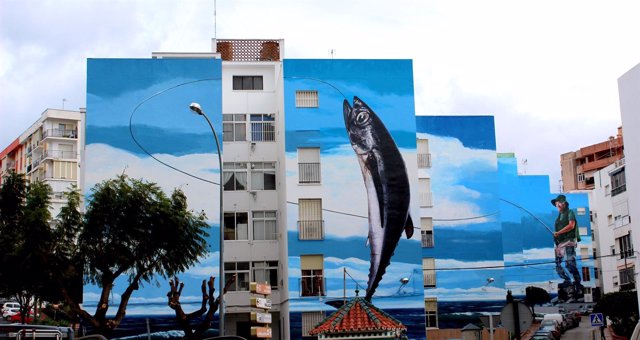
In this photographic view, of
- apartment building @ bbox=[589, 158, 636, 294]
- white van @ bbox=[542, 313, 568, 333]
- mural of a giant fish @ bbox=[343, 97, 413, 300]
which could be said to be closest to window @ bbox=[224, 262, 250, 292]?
mural of a giant fish @ bbox=[343, 97, 413, 300]

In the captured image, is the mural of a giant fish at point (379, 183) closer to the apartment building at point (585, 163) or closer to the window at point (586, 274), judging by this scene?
the window at point (586, 274)

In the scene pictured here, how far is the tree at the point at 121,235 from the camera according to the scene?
140 ft

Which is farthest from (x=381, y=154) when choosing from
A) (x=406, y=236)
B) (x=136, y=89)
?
(x=136, y=89)

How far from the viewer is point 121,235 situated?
1689 inches

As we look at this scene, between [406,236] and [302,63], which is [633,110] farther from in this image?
[302,63]

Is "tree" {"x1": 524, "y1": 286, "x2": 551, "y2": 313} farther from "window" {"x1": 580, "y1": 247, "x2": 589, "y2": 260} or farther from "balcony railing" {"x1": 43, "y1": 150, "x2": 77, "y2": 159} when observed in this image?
"balcony railing" {"x1": 43, "y1": 150, "x2": 77, "y2": 159}

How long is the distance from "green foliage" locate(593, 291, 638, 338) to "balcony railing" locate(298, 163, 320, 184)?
812 inches

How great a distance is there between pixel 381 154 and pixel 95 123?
14.9 m

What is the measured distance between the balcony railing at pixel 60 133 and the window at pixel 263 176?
5054 cm

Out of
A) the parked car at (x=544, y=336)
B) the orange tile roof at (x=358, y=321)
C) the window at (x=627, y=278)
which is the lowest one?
the parked car at (x=544, y=336)

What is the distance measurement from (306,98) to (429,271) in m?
16.8

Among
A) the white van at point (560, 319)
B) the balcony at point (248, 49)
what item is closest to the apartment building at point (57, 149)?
the balcony at point (248, 49)

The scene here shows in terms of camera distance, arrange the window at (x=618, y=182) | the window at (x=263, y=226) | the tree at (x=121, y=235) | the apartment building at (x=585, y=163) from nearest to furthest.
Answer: the tree at (x=121, y=235) → the window at (x=263, y=226) → the window at (x=618, y=182) → the apartment building at (x=585, y=163)

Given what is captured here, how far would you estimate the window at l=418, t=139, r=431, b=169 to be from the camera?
201 ft
